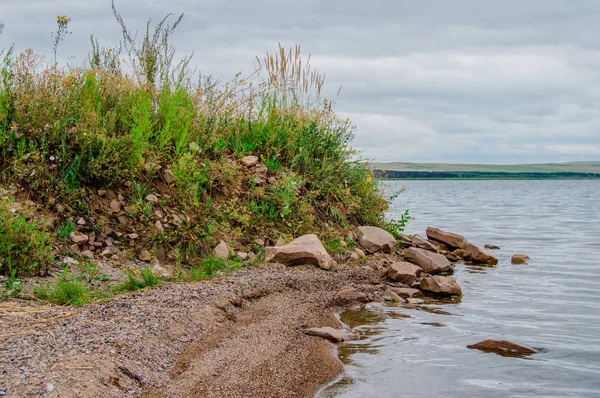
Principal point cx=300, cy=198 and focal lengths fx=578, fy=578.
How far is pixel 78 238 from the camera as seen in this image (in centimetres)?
762

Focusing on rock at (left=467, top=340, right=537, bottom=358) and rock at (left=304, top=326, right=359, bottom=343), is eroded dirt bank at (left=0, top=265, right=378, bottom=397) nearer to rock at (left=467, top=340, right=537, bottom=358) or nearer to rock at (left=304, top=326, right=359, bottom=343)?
rock at (left=304, top=326, right=359, bottom=343)

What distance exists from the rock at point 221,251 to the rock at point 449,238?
21.7ft

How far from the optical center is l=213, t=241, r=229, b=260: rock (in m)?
8.18

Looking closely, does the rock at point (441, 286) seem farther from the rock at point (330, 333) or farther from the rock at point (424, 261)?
the rock at point (330, 333)

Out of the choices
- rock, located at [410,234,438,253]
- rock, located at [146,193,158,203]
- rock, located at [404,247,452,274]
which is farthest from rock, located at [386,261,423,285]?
rock, located at [146,193,158,203]

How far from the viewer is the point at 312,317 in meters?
6.50

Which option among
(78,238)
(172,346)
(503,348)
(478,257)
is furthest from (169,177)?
(478,257)

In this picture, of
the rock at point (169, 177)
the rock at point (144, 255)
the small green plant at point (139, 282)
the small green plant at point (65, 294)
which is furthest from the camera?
the rock at point (169, 177)

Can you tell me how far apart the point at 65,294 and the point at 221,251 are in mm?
2739

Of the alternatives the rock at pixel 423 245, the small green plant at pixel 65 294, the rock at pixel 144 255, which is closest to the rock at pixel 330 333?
the small green plant at pixel 65 294

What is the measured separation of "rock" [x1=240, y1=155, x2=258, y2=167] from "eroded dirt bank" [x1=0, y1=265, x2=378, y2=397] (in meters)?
3.40

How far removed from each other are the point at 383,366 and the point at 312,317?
4.08 feet

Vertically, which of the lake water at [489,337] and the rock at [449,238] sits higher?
the rock at [449,238]

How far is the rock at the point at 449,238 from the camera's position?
1314 centimetres
